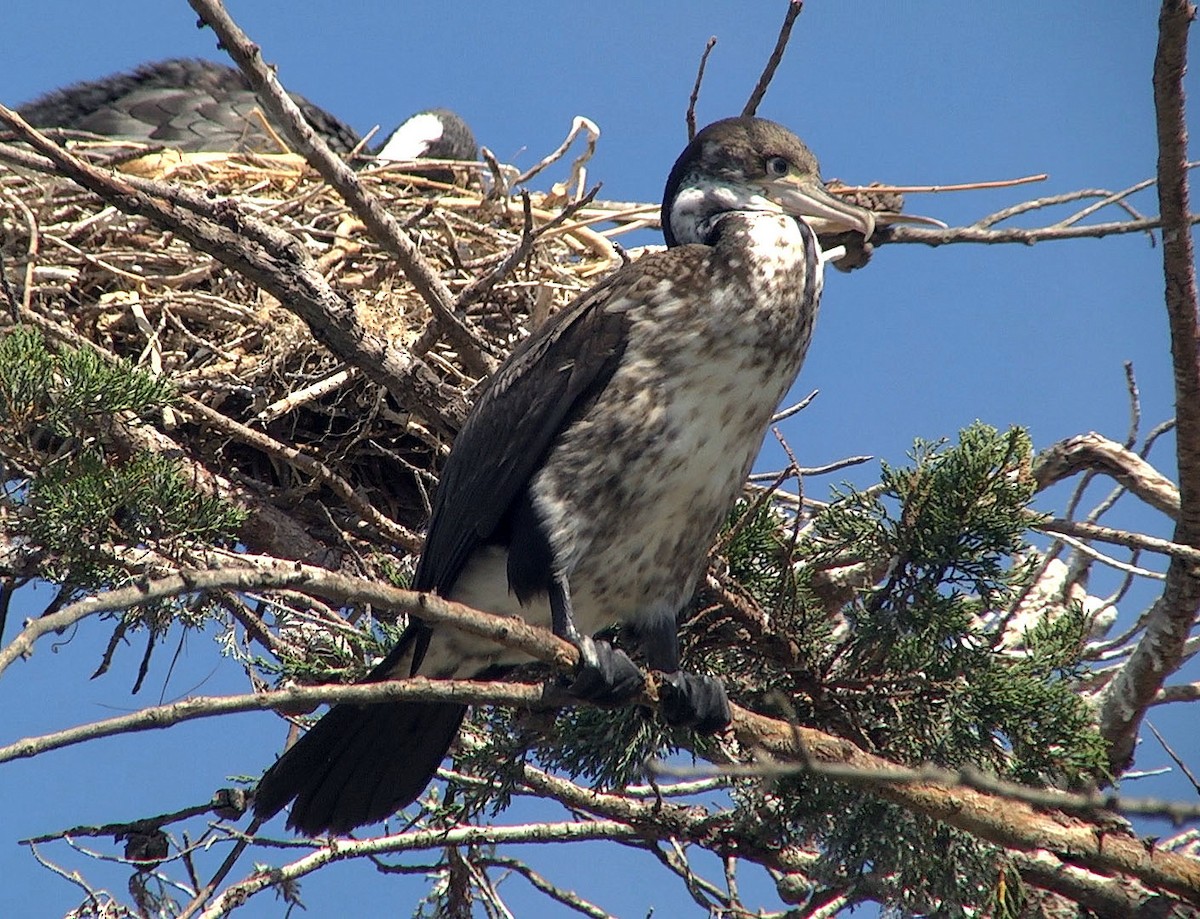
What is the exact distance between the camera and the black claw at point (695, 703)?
2.83m

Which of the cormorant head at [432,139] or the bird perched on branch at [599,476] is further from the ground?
the cormorant head at [432,139]

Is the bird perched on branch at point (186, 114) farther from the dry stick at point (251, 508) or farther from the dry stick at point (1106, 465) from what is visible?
the dry stick at point (1106, 465)

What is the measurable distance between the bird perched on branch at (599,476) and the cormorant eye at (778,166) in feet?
0.93

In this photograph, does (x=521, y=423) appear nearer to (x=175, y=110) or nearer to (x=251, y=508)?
(x=251, y=508)

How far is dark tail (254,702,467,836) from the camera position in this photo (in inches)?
117

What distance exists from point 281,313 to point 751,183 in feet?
4.87

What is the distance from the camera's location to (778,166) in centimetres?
351

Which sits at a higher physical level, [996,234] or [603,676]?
[996,234]

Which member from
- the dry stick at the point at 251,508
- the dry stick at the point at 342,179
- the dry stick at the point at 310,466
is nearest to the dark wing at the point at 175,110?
the dry stick at the point at 251,508

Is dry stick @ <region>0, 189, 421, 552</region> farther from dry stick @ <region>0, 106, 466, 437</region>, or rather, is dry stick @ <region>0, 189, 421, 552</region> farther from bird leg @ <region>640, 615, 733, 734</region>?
bird leg @ <region>640, 615, 733, 734</region>

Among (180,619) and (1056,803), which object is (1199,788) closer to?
(1056,803)

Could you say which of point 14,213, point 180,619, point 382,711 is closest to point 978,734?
point 382,711

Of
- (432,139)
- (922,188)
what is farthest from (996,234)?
(432,139)

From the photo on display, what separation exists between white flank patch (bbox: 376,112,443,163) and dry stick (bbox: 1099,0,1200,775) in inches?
149
